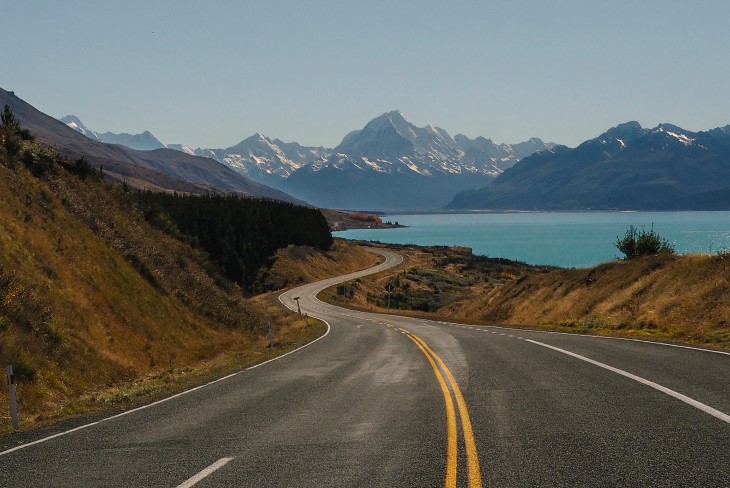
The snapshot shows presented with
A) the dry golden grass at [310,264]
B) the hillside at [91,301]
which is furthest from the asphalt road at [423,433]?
the dry golden grass at [310,264]

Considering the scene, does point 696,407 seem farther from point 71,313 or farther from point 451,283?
point 451,283

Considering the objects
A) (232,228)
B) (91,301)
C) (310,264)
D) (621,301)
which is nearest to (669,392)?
(91,301)

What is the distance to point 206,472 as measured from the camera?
8.23 metres

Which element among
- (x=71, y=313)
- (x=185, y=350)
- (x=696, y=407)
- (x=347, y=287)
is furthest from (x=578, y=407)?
(x=347, y=287)

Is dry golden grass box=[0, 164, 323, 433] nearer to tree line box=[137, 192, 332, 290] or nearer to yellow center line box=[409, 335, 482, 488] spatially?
yellow center line box=[409, 335, 482, 488]

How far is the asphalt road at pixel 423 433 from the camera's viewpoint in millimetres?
7797

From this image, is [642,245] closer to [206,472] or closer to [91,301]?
[91,301]

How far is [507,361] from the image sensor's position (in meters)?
18.5

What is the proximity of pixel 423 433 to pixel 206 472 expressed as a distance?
11.2ft

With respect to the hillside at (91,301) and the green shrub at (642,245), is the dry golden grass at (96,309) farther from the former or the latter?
the green shrub at (642,245)

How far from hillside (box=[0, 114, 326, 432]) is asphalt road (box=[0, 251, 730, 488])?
14.0 feet

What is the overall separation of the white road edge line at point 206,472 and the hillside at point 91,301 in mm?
6876

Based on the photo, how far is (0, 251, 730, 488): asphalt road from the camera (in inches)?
307

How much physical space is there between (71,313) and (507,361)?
577 inches
